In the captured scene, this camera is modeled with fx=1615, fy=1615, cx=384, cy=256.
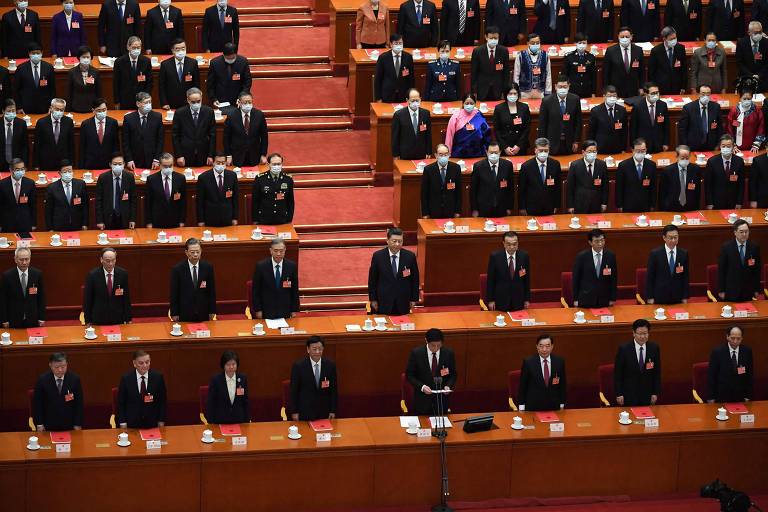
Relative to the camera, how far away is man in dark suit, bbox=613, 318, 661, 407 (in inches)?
539

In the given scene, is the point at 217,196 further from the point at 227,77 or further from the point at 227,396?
the point at 227,396

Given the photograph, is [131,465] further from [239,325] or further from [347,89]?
[347,89]

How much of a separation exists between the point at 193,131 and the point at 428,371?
429 cm

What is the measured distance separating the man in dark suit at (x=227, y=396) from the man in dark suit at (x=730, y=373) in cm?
399

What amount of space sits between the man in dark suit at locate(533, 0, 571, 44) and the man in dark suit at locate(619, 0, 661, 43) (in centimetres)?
66

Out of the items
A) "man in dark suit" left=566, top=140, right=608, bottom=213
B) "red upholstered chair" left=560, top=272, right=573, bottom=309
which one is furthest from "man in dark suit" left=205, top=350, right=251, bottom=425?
"man in dark suit" left=566, top=140, right=608, bottom=213

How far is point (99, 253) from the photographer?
15047 mm

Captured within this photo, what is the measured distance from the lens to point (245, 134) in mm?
16438

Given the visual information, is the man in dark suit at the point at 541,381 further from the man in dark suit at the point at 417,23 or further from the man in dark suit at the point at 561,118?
the man in dark suit at the point at 417,23

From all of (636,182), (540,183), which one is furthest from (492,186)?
(636,182)

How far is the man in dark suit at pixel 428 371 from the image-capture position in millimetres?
13438

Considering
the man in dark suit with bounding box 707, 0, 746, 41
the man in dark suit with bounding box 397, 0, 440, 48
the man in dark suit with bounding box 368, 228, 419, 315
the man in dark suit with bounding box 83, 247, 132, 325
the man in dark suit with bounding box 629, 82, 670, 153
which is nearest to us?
the man in dark suit with bounding box 83, 247, 132, 325

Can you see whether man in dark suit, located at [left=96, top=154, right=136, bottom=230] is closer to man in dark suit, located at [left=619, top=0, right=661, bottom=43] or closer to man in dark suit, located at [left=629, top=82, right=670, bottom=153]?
man in dark suit, located at [left=629, top=82, right=670, bottom=153]

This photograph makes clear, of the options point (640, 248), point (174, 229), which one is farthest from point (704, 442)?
point (174, 229)
